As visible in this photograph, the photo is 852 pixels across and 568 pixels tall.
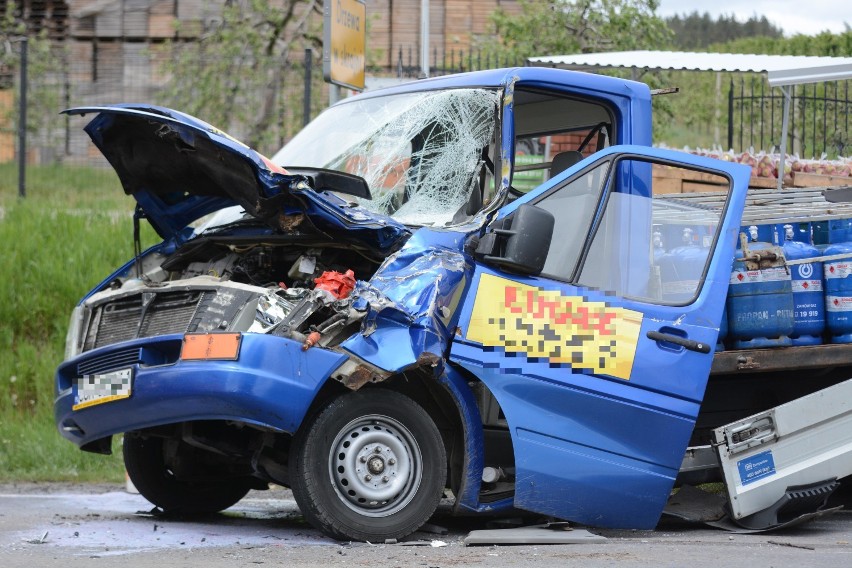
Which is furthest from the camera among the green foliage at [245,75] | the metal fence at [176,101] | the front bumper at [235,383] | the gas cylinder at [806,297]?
the green foliage at [245,75]

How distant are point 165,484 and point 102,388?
4.61 feet

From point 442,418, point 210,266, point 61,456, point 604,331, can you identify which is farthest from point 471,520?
point 61,456

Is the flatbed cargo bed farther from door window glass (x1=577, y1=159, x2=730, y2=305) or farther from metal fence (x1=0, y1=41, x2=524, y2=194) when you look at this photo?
metal fence (x1=0, y1=41, x2=524, y2=194)

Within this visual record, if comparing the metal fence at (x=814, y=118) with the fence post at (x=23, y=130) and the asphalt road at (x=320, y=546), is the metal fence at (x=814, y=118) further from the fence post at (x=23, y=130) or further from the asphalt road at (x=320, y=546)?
the fence post at (x=23, y=130)

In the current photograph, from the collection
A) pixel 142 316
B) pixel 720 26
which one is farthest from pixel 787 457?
pixel 720 26

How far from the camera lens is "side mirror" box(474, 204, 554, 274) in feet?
18.3

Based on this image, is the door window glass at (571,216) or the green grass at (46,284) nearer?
the door window glass at (571,216)

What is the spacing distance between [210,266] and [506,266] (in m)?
1.60

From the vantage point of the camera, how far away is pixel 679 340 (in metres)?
5.86

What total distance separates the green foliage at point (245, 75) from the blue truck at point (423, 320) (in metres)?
7.85

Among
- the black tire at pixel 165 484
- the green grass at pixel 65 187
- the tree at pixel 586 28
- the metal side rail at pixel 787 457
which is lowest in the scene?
the black tire at pixel 165 484

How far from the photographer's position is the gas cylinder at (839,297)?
653cm

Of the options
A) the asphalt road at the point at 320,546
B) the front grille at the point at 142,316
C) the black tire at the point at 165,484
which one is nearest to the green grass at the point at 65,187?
the black tire at the point at 165,484

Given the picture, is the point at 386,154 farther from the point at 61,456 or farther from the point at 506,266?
the point at 61,456
